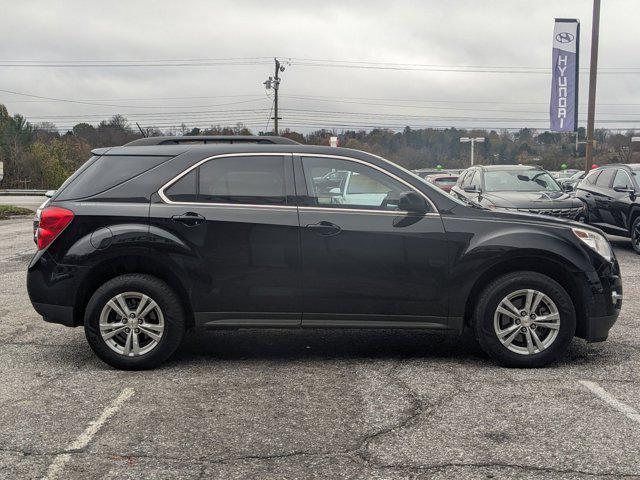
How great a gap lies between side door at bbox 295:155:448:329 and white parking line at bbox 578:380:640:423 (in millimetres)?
1115

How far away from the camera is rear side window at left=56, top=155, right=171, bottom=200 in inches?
212

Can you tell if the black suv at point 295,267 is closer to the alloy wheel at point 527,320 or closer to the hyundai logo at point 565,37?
the alloy wheel at point 527,320

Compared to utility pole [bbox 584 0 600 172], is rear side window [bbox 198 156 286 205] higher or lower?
lower

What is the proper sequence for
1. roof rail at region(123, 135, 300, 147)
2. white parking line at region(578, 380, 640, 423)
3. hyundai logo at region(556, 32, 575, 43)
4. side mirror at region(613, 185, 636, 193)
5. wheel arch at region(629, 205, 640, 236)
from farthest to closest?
hyundai logo at region(556, 32, 575, 43) → side mirror at region(613, 185, 636, 193) → wheel arch at region(629, 205, 640, 236) → roof rail at region(123, 135, 300, 147) → white parking line at region(578, 380, 640, 423)

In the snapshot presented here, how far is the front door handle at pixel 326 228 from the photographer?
5.23m

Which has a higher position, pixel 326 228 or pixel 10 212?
pixel 326 228

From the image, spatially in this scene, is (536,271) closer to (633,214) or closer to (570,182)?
(633,214)

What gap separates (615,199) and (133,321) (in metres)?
10.6

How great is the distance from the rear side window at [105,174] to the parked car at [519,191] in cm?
700

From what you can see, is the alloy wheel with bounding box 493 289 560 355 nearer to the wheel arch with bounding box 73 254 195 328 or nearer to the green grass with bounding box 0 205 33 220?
the wheel arch with bounding box 73 254 195 328

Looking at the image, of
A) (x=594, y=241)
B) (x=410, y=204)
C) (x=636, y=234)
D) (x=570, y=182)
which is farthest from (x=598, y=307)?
(x=570, y=182)

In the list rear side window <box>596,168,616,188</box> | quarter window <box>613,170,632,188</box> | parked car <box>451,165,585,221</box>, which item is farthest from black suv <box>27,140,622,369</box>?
rear side window <box>596,168,616,188</box>

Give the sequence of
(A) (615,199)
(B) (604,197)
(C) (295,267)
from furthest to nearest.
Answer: (B) (604,197) → (A) (615,199) → (C) (295,267)

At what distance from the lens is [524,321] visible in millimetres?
5262
